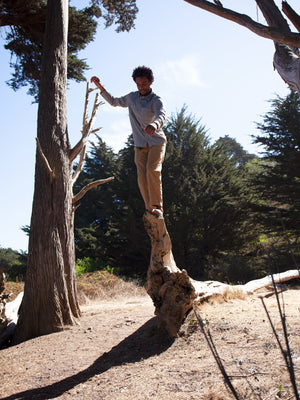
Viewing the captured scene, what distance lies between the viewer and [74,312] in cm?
626

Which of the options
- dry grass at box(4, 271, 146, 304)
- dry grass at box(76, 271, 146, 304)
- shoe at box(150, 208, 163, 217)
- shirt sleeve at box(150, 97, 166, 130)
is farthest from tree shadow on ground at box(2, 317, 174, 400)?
dry grass at box(76, 271, 146, 304)

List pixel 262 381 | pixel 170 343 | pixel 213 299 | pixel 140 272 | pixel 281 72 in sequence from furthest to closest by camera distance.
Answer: pixel 140 272 < pixel 213 299 < pixel 170 343 < pixel 281 72 < pixel 262 381

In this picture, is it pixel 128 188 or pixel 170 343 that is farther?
pixel 128 188

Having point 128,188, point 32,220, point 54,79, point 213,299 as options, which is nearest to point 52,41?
point 54,79

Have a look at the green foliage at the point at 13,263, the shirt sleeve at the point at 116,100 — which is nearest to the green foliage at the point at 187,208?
the green foliage at the point at 13,263

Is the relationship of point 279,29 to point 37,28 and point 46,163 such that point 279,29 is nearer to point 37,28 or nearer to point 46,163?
point 46,163

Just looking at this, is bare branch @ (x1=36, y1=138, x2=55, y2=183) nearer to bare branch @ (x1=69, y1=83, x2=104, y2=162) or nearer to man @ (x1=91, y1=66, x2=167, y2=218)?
bare branch @ (x1=69, y1=83, x2=104, y2=162)

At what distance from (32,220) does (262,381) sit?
4854 mm

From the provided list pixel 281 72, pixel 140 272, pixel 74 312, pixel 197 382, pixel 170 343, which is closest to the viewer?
pixel 197 382

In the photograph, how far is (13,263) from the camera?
19062 millimetres

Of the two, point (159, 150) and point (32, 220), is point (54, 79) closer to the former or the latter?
point (32, 220)

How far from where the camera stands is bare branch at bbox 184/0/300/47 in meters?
3.07

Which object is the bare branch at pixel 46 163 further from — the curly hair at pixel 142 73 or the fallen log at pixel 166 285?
the fallen log at pixel 166 285

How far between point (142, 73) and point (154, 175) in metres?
1.36
